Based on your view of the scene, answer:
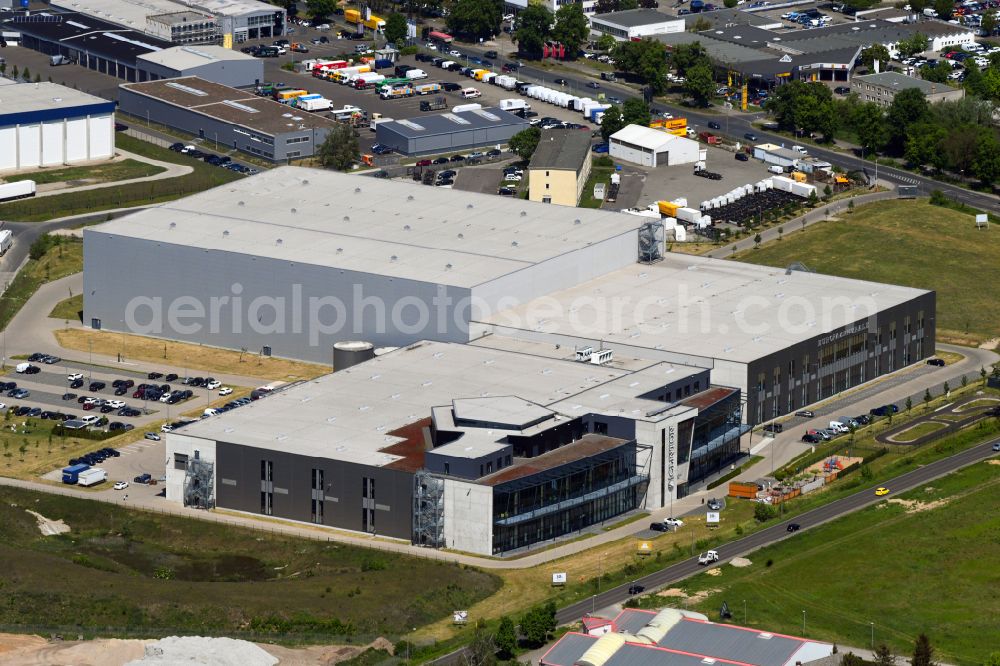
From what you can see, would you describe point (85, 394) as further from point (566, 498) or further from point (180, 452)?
point (566, 498)

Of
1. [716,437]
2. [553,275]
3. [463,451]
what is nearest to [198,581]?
[463,451]

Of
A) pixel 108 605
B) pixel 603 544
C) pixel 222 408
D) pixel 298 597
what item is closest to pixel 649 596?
pixel 603 544

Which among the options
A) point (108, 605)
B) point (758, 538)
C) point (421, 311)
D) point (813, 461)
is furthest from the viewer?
point (421, 311)

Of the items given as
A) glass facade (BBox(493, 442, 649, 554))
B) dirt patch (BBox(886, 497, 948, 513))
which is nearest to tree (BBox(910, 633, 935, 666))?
dirt patch (BBox(886, 497, 948, 513))

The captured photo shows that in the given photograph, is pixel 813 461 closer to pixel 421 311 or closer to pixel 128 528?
pixel 421 311

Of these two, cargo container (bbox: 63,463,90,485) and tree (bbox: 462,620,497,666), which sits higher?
tree (bbox: 462,620,497,666)

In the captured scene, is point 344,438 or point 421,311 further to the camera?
point 421,311

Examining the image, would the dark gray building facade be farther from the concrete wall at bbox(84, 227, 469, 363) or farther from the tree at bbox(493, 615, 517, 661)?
the tree at bbox(493, 615, 517, 661)
